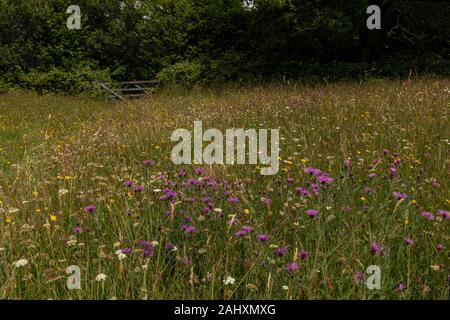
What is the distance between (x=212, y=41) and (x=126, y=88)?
3.76 meters

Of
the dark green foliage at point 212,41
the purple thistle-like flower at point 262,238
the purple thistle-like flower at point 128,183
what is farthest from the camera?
the dark green foliage at point 212,41

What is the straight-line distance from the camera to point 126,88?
696 inches

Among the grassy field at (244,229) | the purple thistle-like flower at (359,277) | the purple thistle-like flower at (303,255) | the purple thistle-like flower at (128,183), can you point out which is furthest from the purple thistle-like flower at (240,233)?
the purple thistle-like flower at (128,183)

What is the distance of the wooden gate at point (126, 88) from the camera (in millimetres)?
16312

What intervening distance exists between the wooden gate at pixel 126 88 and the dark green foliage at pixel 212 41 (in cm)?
58

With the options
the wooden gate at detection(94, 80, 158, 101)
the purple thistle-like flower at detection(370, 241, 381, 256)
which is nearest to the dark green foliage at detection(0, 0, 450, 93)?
the wooden gate at detection(94, 80, 158, 101)

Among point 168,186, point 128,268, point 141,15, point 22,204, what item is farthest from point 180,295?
point 141,15

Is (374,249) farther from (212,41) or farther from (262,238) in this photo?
(212,41)

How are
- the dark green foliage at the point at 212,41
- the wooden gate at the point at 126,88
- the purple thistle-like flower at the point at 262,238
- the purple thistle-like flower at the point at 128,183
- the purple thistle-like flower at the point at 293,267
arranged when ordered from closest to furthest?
the purple thistle-like flower at the point at 293,267, the purple thistle-like flower at the point at 262,238, the purple thistle-like flower at the point at 128,183, the dark green foliage at the point at 212,41, the wooden gate at the point at 126,88

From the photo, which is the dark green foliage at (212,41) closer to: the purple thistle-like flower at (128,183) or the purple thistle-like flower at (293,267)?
the purple thistle-like flower at (128,183)

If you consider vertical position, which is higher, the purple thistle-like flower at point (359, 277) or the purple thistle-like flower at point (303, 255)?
the purple thistle-like flower at point (303, 255)

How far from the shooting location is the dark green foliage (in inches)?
527

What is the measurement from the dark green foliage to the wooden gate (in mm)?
579
